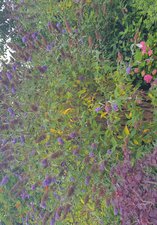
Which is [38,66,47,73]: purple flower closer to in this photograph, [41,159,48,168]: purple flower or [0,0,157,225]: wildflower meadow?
[0,0,157,225]: wildflower meadow

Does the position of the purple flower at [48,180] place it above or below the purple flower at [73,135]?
below

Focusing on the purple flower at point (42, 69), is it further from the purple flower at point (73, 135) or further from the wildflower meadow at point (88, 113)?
the purple flower at point (73, 135)

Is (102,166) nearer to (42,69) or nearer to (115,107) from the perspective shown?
(115,107)

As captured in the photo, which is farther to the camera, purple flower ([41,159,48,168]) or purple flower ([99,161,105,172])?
purple flower ([41,159,48,168])

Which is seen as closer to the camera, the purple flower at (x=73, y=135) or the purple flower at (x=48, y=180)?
the purple flower at (x=73, y=135)

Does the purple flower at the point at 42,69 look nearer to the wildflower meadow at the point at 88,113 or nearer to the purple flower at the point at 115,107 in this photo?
the wildflower meadow at the point at 88,113

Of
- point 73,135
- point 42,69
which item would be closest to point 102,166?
point 73,135

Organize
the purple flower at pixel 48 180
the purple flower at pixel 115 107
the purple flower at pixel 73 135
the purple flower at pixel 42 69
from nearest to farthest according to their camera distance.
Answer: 1. the purple flower at pixel 115 107
2. the purple flower at pixel 73 135
3. the purple flower at pixel 48 180
4. the purple flower at pixel 42 69

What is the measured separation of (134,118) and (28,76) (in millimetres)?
1187

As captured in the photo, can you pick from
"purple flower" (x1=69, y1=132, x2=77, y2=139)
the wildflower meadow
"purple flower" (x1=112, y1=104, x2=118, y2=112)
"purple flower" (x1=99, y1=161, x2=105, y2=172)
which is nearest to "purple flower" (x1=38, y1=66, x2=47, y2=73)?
the wildflower meadow

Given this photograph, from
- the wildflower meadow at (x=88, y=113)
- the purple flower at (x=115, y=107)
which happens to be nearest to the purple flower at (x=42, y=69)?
the wildflower meadow at (x=88, y=113)

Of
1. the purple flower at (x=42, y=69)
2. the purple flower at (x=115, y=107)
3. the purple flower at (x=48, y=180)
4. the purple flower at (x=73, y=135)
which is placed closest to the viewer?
the purple flower at (x=115, y=107)

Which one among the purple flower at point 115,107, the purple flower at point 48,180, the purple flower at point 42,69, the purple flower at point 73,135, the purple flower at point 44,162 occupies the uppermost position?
the purple flower at point 42,69

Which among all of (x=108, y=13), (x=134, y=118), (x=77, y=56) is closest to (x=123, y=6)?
(x=108, y=13)
